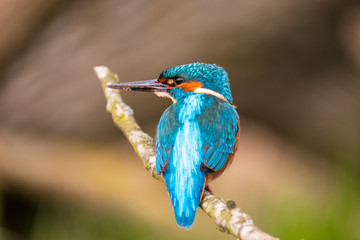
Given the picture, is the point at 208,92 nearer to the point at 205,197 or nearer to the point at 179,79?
the point at 179,79

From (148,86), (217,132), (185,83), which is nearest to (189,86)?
(185,83)

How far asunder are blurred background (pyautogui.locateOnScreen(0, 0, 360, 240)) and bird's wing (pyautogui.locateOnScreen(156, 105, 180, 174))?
5.81ft

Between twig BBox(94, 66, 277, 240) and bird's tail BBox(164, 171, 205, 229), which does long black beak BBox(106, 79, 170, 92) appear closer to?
twig BBox(94, 66, 277, 240)

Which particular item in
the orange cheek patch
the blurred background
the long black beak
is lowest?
the long black beak

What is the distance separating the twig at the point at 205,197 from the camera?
1.34 m

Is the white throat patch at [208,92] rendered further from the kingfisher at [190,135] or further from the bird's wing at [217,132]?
the bird's wing at [217,132]

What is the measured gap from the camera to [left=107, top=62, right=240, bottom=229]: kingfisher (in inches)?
75.2

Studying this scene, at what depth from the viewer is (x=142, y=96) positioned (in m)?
4.94

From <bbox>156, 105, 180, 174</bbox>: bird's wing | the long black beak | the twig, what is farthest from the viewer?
the long black beak

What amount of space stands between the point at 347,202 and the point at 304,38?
231 cm

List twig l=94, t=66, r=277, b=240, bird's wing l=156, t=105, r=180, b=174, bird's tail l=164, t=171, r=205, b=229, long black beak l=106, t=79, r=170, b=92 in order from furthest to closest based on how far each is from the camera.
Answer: long black beak l=106, t=79, r=170, b=92
bird's wing l=156, t=105, r=180, b=174
bird's tail l=164, t=171, r=205, b=229
twig l=94, t=66, r=277, b=240

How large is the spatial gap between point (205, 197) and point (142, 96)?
318cm

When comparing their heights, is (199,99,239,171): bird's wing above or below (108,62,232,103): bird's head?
below

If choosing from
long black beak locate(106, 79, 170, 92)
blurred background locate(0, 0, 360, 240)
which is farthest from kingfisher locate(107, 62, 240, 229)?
blurred background locate(0, 0, 360, 240)
